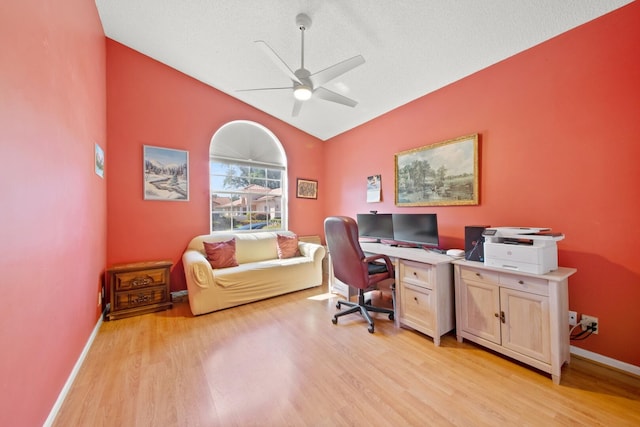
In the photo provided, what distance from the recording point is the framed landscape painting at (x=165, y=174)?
3.12 meters

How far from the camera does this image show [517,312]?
176cm

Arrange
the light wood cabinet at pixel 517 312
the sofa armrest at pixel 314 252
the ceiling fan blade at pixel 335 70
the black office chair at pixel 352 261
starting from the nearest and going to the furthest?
1. the light wood cabinet at pixel 517 312
2. the ceiling fan blade at pixel 335 70
3. the black office chair at pixel 352 261
4. the sofa armrest at pixel 314 252

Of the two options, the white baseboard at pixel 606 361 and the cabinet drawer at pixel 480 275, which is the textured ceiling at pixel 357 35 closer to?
the cabinet drawer at pixel 480 275

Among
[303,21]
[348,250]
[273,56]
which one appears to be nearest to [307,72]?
[273,56]

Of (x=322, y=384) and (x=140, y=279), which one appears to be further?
(x=140, y=279)

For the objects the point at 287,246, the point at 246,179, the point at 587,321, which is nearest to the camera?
the point at 587,321

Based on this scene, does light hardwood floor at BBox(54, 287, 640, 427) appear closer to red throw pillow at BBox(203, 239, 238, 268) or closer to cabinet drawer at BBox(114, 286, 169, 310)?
cabinet drawer at BBox(114, 286, 169, 310)

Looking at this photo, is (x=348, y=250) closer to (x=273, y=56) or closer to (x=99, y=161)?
(x=273, y=56)

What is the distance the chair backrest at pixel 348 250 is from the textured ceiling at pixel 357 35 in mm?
1772

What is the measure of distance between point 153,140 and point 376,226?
3.33 metres

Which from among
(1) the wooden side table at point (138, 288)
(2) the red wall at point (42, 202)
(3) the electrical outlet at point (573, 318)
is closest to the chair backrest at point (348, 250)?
(3) the electrical outlet at point (573, 318)

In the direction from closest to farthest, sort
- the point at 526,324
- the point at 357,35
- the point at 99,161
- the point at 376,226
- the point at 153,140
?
the point at 526,324 → the point at 357,35 → the point at 99,161 → the point at 153,140 → the point at 376,226

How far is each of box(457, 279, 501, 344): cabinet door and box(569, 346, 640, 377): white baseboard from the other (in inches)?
27.2

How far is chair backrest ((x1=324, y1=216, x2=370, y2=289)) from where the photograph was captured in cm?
225
